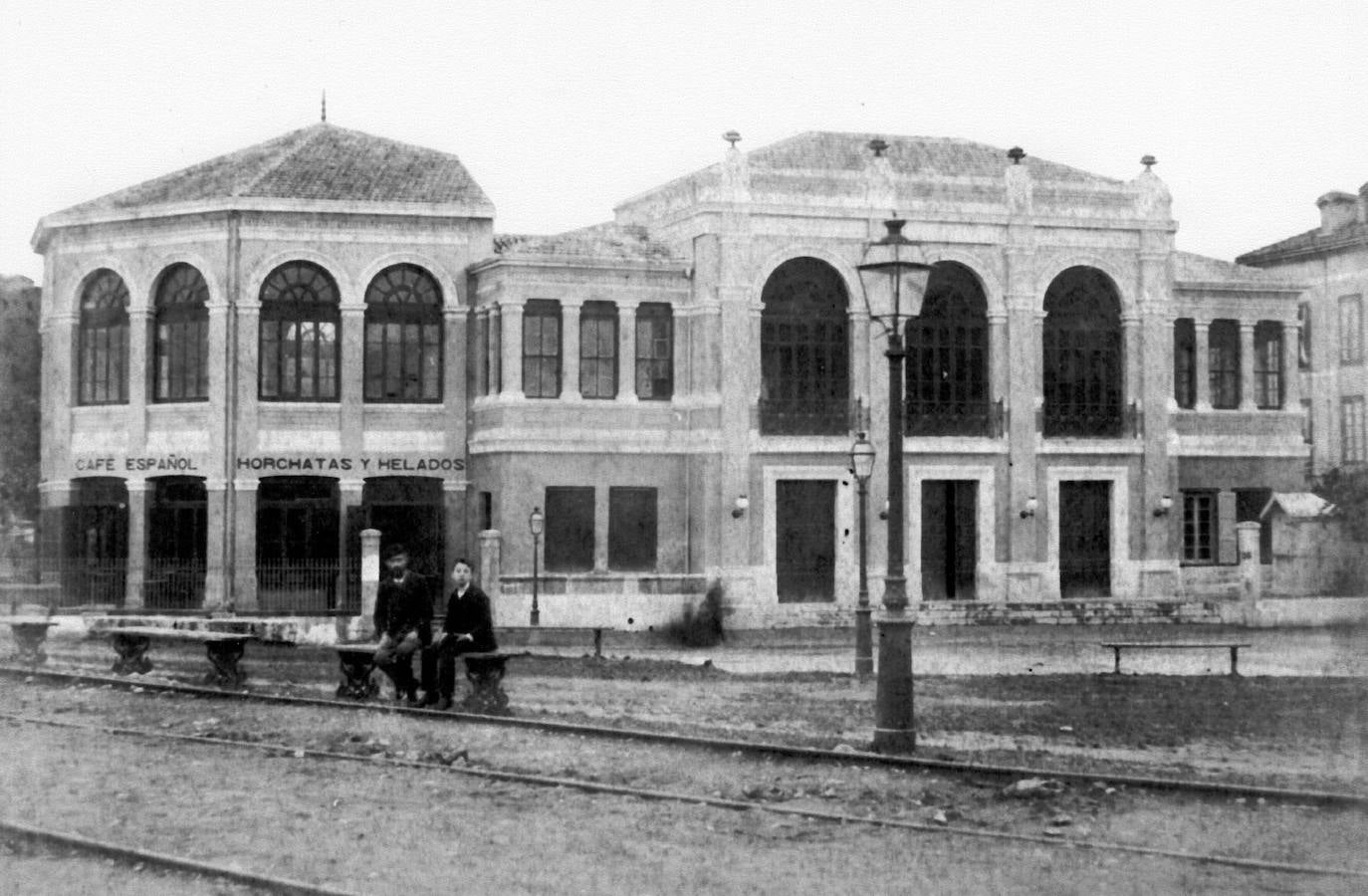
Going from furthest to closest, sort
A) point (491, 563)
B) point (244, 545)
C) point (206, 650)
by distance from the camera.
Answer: point (244, 545) → point (491, 563) → point (206, 650)

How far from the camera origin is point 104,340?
34094 millimetres

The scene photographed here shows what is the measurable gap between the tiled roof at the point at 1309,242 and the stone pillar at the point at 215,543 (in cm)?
2545

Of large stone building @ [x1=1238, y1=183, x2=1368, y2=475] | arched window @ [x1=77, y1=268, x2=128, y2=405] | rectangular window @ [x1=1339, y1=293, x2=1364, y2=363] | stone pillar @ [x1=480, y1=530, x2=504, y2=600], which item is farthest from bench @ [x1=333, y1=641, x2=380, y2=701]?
rectangular window @ [x1=1339, y1=293, x2=1364, y2=363]

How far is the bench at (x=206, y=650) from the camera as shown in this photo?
21.0 m

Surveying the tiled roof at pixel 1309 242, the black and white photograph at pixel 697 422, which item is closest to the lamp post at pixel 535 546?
the black and white photograph at pixel 697 422

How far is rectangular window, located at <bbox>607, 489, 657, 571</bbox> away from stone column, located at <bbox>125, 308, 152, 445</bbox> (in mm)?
9200

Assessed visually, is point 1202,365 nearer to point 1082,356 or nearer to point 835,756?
point 1082,356

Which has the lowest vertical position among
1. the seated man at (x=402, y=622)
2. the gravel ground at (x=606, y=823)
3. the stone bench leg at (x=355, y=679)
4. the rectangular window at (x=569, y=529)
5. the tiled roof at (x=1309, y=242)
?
the gravel ground at (x=606, y=823)

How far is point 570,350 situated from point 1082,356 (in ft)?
36.3

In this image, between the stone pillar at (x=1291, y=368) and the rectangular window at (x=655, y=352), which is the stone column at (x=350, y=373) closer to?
the rectangular window at (x=655, y=352)

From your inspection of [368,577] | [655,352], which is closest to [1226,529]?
[655,352]

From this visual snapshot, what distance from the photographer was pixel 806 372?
3419 centimetres

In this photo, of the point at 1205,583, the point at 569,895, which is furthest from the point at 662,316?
the point at 569,895

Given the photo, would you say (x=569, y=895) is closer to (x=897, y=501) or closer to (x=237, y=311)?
(x=897, y=501)
